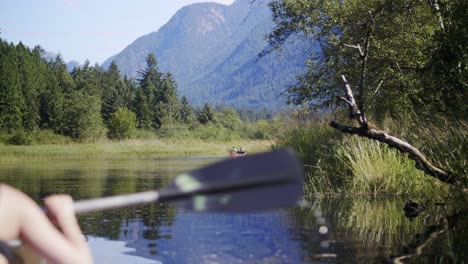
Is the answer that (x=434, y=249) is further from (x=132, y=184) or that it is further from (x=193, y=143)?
(x=193, y=143)

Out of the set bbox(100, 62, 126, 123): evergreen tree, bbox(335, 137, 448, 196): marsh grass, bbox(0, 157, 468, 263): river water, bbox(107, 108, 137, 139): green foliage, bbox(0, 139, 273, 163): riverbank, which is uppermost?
bbox(100, 62, 126, 123): evergreen tree

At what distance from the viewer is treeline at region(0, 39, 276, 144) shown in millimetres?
55969

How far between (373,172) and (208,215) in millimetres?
3195

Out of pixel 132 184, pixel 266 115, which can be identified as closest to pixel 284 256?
pixel 132 184

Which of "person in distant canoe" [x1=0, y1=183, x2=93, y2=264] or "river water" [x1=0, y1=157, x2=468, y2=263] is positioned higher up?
"person in distant canoe" [x1=0, y1=183, x2=93, y2=264]

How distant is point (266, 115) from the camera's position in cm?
17625

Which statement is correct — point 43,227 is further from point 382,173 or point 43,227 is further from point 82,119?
point 82,119

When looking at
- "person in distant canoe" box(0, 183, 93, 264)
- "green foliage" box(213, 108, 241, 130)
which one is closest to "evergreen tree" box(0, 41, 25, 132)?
"green foliage" box(213, 108, 241, 130)

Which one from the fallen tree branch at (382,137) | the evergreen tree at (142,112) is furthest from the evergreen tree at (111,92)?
the fallen tree branch at (382,137)

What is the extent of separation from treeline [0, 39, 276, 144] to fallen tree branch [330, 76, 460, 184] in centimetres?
4261

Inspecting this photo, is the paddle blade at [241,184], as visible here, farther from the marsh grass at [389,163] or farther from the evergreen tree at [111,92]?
the evergreen tree at [111,92]

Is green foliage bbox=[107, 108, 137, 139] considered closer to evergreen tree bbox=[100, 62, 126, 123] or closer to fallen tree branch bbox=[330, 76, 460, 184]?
evergreen tree bbox=[100, 62, 126, 123]

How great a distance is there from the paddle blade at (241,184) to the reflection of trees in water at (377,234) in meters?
3.44

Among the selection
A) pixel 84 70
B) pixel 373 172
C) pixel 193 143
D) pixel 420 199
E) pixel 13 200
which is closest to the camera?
pixel 13 200
